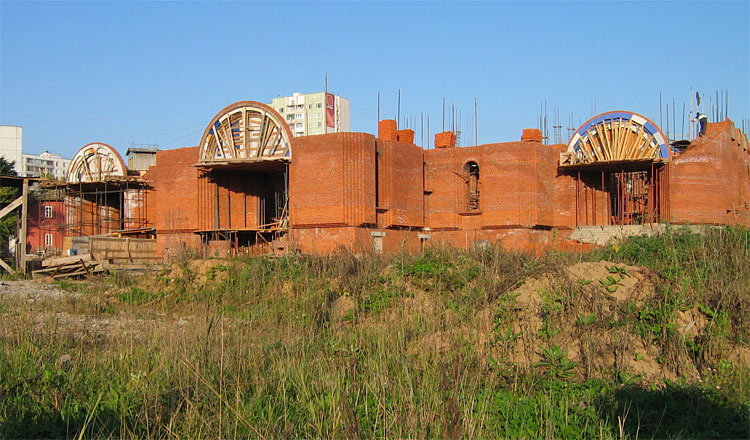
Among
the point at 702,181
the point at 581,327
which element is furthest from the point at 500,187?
the point at 581,327

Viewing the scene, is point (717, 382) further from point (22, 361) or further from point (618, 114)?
point (618, 114)

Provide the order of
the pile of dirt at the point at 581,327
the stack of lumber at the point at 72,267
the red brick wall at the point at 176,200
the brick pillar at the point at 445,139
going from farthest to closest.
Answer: the brick pillar at the point at 445,139, the red brick wall at the point at 176,200, the stack of lumber at the point at 72,267, the pile of dirt at the point at 581,327

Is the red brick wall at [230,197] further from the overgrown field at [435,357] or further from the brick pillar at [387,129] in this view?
the overgrown field at [435,357]

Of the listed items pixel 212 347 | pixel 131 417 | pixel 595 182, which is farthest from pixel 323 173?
pixel 131 417

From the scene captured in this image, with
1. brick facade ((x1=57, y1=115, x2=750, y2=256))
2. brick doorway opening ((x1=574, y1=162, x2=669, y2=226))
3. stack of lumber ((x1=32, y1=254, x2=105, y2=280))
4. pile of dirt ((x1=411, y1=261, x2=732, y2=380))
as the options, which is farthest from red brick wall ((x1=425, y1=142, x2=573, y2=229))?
pile of dirt ((x1=411, y1=261, x2=732, y2=380))

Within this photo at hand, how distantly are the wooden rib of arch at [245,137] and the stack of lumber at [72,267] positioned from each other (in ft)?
19.5

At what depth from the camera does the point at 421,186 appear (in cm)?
2892

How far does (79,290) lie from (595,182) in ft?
67.4

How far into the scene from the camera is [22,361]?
9.64m

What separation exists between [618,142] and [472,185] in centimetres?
625

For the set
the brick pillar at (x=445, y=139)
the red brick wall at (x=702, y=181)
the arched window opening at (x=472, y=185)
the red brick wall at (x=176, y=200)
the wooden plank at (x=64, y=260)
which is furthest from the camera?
the brick pillar at (x=445, y=139)

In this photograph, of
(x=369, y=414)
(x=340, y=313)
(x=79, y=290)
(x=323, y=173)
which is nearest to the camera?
(x=369, y=414)

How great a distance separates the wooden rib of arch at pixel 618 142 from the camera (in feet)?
85.1

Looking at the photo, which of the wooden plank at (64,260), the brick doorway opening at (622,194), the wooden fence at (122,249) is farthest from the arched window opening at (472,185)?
the wooden plank at (64,260)
